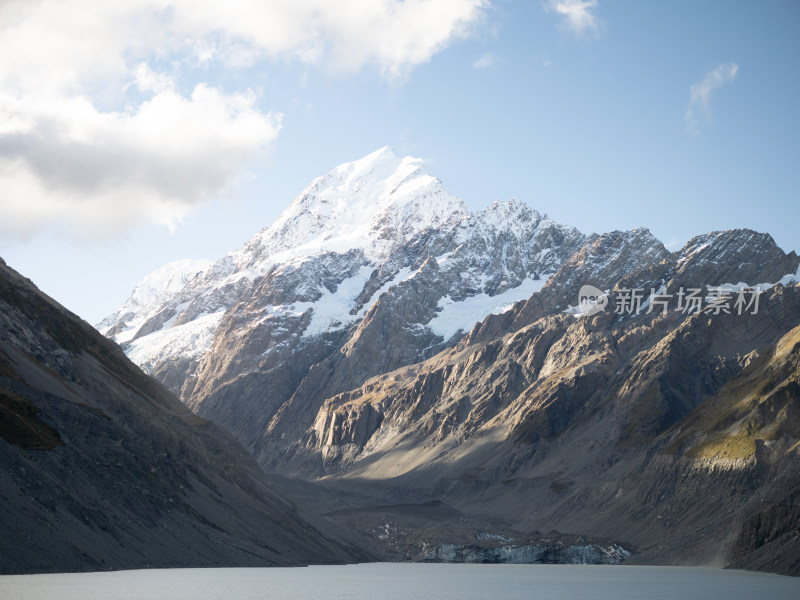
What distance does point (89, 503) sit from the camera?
367ft

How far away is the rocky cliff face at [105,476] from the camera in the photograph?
103438 millimetres

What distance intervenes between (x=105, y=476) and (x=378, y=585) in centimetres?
3553

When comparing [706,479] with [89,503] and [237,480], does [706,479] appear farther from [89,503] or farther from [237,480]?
[89,503]

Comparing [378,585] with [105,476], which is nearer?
[378,585]

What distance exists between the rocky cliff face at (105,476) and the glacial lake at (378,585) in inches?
192

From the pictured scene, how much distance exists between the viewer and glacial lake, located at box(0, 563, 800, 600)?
85625 mm

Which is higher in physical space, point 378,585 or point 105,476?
point 378,585

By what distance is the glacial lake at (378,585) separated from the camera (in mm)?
85625

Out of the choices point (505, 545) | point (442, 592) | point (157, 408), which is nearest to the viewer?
point (442, 592)

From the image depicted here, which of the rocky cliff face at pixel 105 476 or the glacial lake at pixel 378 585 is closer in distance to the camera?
the glacial lake at pixel 378 585

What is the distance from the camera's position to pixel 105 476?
395 feet

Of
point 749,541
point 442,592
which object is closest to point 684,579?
point 749,541

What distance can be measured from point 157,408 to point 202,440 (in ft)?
34.7

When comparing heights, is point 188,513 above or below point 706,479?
below
